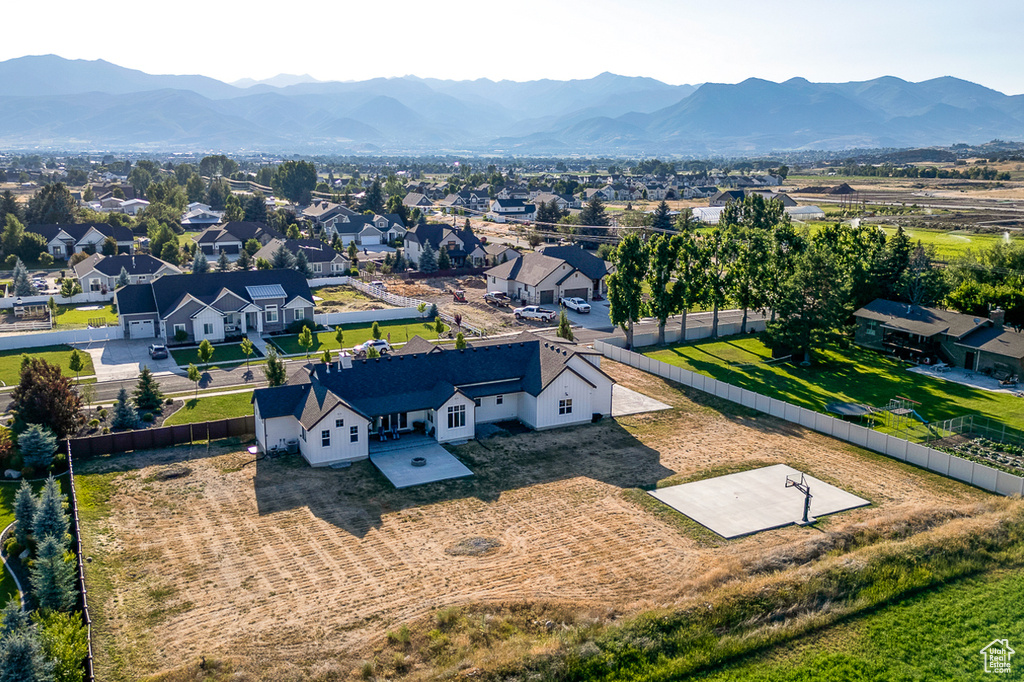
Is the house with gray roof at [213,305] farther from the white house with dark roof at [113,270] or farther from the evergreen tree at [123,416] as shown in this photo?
the evergreen tree at [123,416]

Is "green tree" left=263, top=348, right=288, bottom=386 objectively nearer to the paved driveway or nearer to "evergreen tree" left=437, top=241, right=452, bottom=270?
the paved driveway

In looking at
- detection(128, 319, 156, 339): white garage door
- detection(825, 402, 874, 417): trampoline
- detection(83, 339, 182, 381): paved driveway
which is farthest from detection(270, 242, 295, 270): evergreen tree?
detection(825, 402, 874, 417): trampoline

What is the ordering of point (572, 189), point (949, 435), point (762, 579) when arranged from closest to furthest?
1. point (762, 579)
2. point (949, 435)
3. point (572, 189)

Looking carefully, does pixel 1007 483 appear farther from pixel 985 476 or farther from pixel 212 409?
pixel 212 409

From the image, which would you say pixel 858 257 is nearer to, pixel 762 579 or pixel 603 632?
pixel 762 579

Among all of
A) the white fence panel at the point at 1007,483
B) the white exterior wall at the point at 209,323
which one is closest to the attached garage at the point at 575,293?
the white exterior wall at the point at 209,323

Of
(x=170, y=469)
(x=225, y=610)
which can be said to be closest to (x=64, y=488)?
(x=170, y=469)

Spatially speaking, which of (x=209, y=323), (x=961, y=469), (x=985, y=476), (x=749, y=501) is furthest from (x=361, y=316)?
(x=985, y=476)
